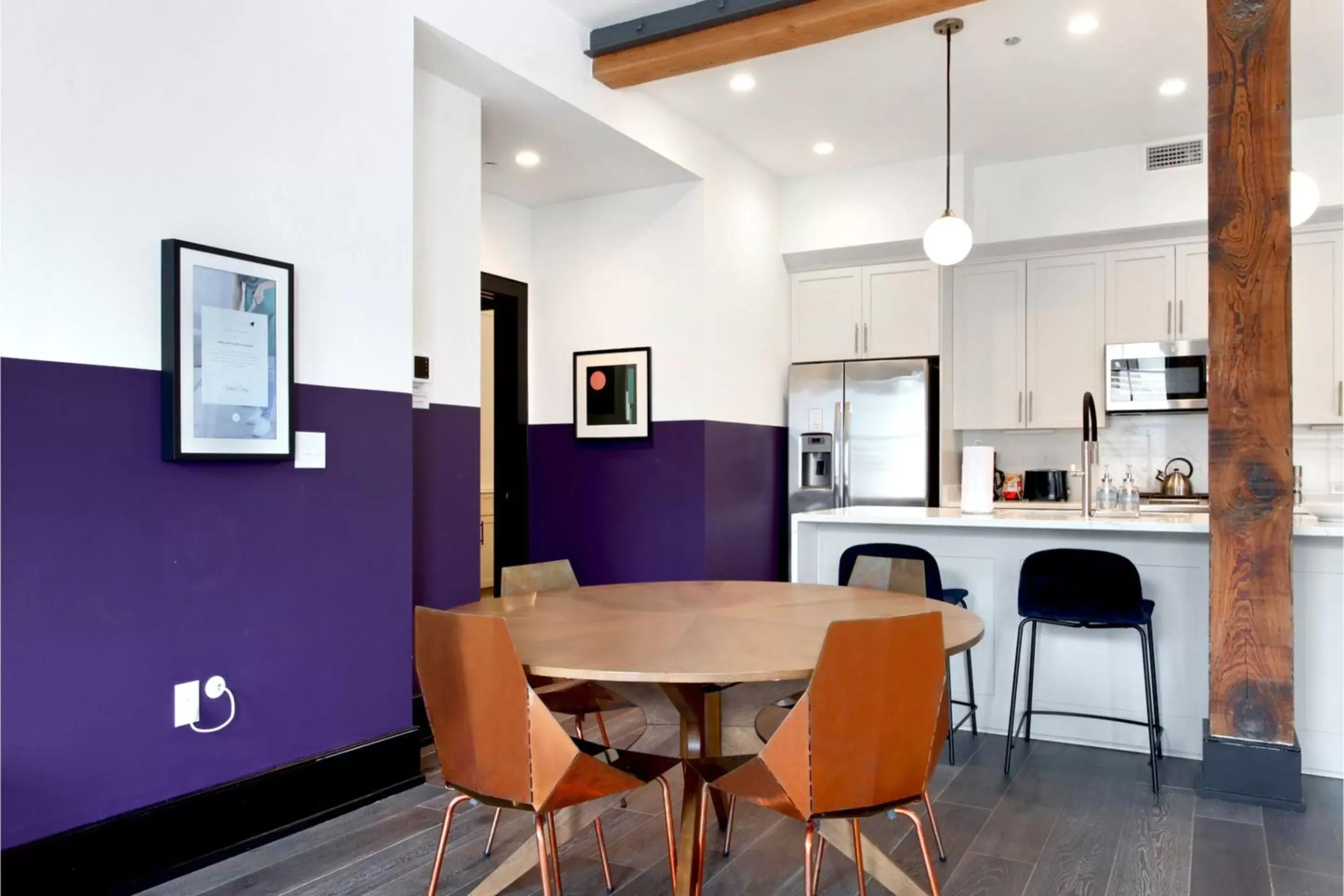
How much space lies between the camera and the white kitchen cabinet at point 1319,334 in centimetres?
497

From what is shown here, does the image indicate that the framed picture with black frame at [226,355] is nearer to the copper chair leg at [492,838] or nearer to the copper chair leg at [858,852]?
the copper chair leg at [492,838]

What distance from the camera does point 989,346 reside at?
5848 mm

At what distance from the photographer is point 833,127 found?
198 inches

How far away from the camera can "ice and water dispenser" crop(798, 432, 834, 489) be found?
5762 mm

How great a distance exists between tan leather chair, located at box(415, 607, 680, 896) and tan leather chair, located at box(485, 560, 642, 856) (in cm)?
34

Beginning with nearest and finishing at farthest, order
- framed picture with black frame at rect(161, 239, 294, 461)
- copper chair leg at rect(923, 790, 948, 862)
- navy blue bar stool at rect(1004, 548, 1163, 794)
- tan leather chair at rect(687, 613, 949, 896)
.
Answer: tan leather chair at rect(687, 613, 949, 896), copper chair leg at rect(923, 790, 948, 862), framed picture with black frame at rect(161, 239, 294, 461), navy blue bar stool at rect(1004, 548, 1163, 794)

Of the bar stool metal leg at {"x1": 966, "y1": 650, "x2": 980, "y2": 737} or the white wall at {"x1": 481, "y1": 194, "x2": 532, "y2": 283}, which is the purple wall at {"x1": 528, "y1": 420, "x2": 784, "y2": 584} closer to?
the white wall at {"x1": 481, "y1": 194, "x2": 532, "y2": 283}

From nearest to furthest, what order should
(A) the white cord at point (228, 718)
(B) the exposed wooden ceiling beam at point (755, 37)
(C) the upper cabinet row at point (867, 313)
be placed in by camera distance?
(A) the white cord at point (228, 718) → (B) the exposed wooden ceiling beam at point (755, 37) → (C) the upper cabinet row at point (867, 313)

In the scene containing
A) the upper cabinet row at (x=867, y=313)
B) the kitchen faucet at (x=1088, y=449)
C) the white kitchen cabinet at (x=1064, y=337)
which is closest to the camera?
the kitchen faucet at (x=1088, y=449)

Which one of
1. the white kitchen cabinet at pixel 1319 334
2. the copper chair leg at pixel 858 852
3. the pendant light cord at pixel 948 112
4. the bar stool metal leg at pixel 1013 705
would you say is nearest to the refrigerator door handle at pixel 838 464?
the pendant light cord at pixel 948 112

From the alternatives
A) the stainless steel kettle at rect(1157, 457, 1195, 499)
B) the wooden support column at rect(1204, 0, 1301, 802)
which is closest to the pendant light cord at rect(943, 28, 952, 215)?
the wooden support column at rect(1204, 0, 1301, 802)

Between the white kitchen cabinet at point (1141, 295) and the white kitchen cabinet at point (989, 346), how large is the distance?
50 centimetres

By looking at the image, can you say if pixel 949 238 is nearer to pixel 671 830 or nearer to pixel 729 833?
pixel 729 833

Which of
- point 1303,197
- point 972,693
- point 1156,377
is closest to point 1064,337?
point 1156,377
